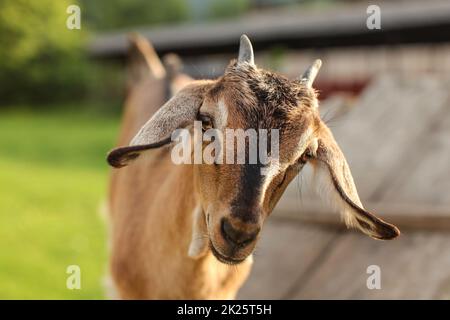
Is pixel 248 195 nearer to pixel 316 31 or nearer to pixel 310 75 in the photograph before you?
pixel 310 75

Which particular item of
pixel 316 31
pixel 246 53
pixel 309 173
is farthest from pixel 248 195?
pixel 316 31

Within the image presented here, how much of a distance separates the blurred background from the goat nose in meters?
1.40

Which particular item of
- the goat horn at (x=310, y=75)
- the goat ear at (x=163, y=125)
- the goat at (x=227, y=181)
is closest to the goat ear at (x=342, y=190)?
the goat at (x=227, y=181)

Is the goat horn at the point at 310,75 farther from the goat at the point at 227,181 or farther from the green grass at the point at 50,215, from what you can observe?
the green grass at the point at 50,215

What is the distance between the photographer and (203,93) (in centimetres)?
299

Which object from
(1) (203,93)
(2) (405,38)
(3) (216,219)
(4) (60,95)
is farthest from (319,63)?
(4) (60,95)

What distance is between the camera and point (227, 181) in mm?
2701

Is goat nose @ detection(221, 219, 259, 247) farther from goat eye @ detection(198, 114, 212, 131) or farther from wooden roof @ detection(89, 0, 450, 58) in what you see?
wooden roof @ detection(89, 0, 450, 58)

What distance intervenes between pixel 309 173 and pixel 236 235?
12.2 feet

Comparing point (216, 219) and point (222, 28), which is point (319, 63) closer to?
point (216, 219)

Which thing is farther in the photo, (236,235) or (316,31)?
(316,31)

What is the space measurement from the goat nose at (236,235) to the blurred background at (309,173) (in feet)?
4.61

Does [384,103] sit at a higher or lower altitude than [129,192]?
higher

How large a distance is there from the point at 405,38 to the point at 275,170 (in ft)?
68.3
